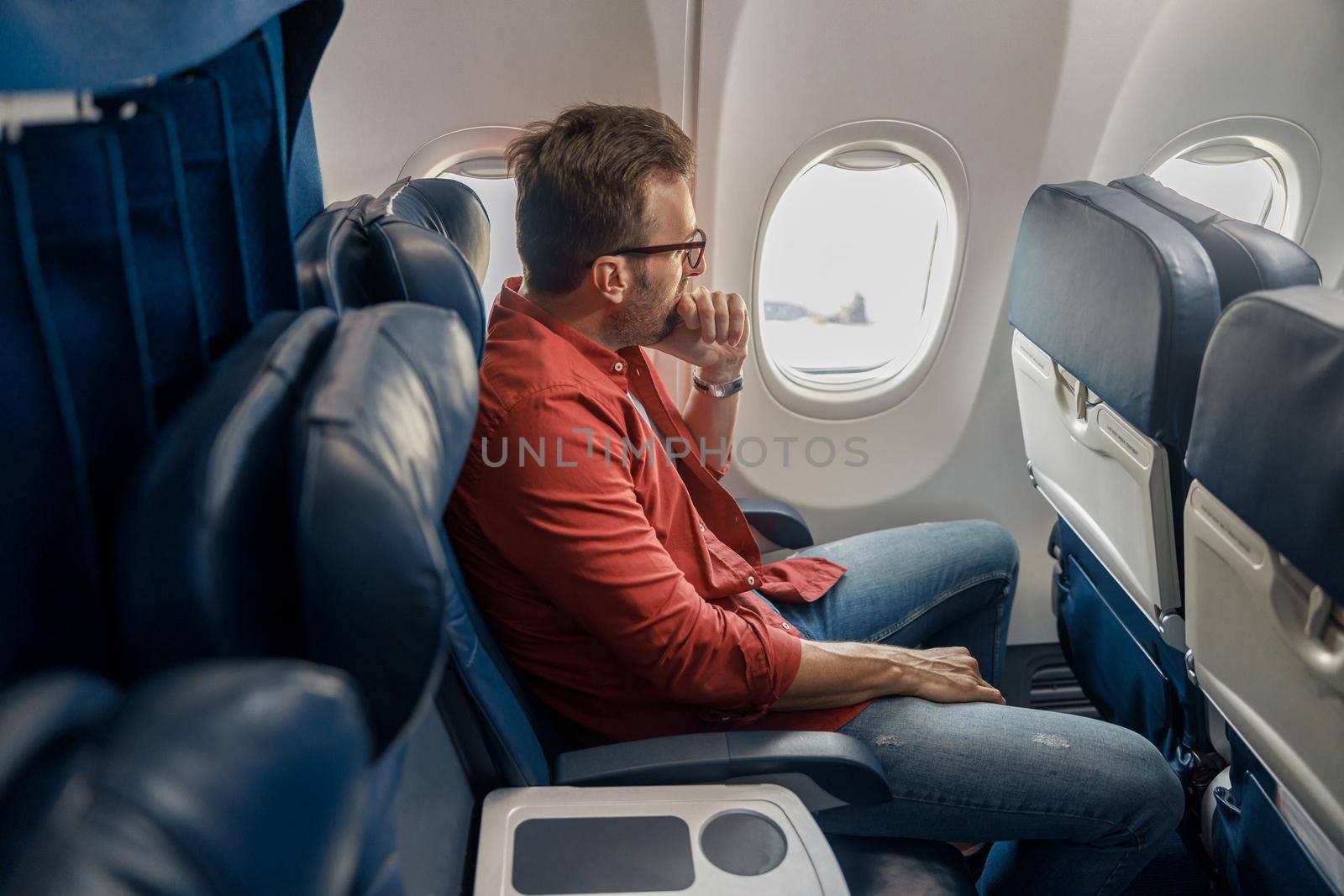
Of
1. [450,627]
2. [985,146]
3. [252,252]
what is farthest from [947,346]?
[252,252]

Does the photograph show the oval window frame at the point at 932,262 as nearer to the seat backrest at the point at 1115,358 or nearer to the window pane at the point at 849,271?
the window pane at the point at 849,271

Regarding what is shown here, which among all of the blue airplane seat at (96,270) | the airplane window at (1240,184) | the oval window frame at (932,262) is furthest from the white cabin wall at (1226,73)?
the blue airplane seat at (96,270)

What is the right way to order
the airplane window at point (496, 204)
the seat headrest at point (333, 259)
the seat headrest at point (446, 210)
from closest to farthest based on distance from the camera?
the seat headrest at point (333, 259)
the seat headrest at point (446, 210)
the airplane window at point (496, 204)

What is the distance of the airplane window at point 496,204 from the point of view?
2367 millimetres

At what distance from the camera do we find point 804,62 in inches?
88.9

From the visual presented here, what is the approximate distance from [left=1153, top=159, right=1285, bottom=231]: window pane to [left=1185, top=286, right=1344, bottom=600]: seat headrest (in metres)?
1.97

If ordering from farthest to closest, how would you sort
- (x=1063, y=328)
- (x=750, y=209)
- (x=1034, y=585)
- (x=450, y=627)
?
1. (x=1034, y=585)
2. (x=750, y=209)
3. (x=1063, y=328)
4. (x=450, y=627)

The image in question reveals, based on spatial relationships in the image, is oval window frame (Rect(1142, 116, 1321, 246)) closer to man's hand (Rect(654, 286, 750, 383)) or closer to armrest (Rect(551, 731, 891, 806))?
man's hand (Rect(654, 286, 750, 383))

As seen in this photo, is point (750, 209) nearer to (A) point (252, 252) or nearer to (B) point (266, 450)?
(A) point (252, 252)

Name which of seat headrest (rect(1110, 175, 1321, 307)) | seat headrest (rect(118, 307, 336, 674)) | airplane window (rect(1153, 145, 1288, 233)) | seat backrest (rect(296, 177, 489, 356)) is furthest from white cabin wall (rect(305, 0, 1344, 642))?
seat headrest (rect(118, 307, 336, 674))

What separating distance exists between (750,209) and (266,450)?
78.9 inches

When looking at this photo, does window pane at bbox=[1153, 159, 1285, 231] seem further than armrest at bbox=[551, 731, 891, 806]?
Yes

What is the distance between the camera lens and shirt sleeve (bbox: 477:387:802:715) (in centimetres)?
134

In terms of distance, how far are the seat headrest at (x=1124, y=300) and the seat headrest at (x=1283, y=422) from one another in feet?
0.51
